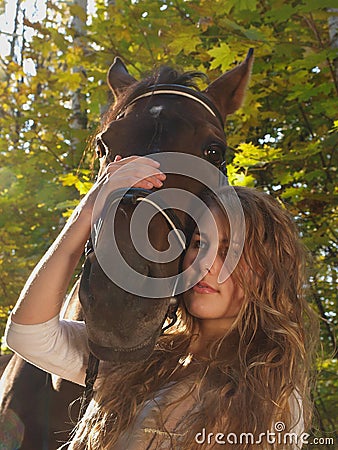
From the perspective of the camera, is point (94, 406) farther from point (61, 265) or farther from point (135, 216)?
point (135, 216)

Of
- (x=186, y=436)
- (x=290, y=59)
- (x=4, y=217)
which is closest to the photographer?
(x=186, y=436)

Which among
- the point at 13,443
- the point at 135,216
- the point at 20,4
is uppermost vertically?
the point at 20,4

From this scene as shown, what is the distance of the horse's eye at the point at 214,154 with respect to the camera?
1.74 meters

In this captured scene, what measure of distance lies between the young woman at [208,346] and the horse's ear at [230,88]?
0.71 metres

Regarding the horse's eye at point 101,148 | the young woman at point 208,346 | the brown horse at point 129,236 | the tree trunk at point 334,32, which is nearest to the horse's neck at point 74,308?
the brown horse at point 129,236

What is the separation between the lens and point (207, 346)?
1.56 m

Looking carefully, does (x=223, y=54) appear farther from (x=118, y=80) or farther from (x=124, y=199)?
(x=124, y=199)

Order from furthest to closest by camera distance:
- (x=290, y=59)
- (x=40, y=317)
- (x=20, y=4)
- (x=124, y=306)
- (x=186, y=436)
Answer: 1. (x=20, y=4)
2. (x=290, y=59)
3. (x=40, y=317)
4. (x=186, y=436)
5. (x=124, y=306)

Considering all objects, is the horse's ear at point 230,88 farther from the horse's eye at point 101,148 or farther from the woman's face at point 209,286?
the woman's face at point 209,286

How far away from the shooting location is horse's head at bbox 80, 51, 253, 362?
1.21m

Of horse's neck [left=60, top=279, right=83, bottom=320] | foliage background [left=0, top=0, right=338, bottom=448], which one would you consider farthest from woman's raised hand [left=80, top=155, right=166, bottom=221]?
foliage background [left=0, top=0, right=338, bottom=448]

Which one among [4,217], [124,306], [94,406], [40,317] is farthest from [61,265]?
[4,217]

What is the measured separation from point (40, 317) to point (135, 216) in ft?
1.18

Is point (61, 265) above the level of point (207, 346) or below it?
above
